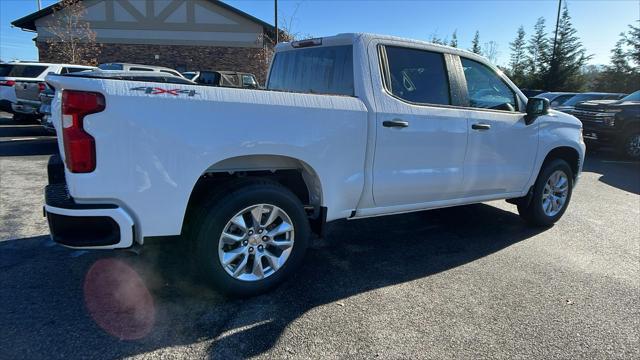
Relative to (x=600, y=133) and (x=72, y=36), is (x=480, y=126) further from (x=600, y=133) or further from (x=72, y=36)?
(x=72, y=36)

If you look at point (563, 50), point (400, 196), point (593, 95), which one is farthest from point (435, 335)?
point (563, 50)

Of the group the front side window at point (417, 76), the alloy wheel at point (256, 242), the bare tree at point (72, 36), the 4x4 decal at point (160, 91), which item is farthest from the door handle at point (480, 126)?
the bare tree at point (72, 36)

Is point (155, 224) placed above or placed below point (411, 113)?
below

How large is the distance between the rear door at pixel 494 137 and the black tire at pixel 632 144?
899 cm

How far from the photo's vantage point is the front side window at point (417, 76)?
3.99 metres

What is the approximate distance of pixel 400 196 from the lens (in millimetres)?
4062

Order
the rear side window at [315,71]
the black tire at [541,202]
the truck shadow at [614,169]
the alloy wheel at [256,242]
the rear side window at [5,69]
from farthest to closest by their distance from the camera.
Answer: the rear side window at [5,69]
the truck shadow at [614,169]
the black tire at [541,202]
the rear side window at [315,71]
the alloy wheel at [256,242]

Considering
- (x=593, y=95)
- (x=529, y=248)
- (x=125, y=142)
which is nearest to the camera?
(x=125, y=142)

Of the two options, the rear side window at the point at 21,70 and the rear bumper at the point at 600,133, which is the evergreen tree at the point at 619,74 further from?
the rear side window at the point at 21,70

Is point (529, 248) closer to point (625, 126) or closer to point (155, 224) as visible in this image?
point (155, 224)

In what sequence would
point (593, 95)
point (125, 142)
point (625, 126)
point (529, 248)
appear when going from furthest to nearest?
point (593, 95), point (625, 126), point (529, 248), point (125, 142)

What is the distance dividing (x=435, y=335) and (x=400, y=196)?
1.35 meters

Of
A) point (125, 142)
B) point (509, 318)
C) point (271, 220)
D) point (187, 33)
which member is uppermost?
point (187, 33)

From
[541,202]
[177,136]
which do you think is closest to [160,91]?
[177,136]
